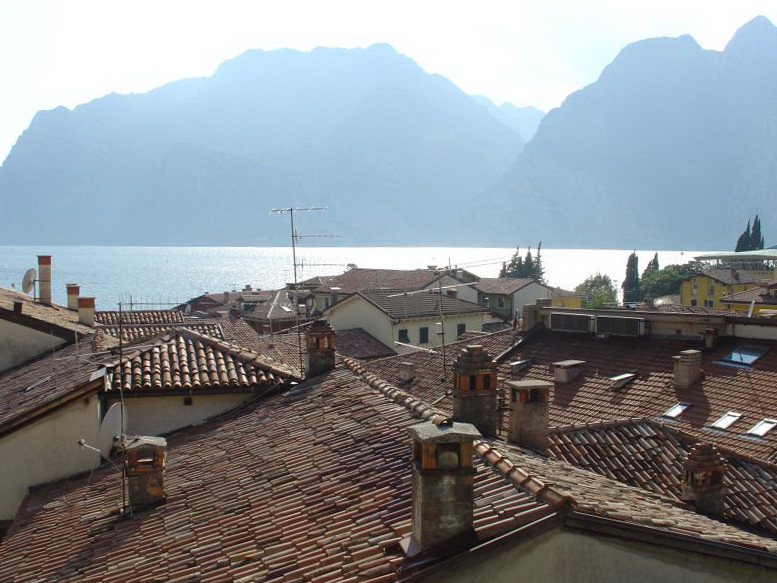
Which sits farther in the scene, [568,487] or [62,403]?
[62,403]

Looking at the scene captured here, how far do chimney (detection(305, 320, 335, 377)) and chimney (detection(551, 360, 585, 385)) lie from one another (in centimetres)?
1060

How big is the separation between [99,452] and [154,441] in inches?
78.6

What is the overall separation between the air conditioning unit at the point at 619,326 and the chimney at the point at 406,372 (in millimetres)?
6875

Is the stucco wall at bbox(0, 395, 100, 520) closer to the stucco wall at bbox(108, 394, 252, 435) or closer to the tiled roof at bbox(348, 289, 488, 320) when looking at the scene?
the stucco wall at bbox(108, 394, 252, 435)

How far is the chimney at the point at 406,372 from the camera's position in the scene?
2662cm

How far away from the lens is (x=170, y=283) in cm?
16925

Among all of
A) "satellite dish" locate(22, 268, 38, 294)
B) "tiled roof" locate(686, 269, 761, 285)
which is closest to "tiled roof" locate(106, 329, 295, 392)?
"satellite dish" locate(22, 268, 38, 294)

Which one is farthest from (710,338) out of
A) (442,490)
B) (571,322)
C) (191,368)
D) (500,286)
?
(500,286)

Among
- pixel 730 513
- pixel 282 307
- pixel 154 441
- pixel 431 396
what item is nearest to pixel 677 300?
pixel 282 307

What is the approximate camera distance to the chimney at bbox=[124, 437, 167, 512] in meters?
10.1

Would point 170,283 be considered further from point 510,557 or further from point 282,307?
point 510,557

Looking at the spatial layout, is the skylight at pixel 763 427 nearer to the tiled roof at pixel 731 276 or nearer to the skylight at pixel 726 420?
the skylight at pixel 726 420

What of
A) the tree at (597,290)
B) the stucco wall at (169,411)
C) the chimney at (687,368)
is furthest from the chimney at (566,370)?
the tree at (597,290)

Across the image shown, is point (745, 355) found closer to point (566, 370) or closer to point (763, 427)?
point (763, 427)
